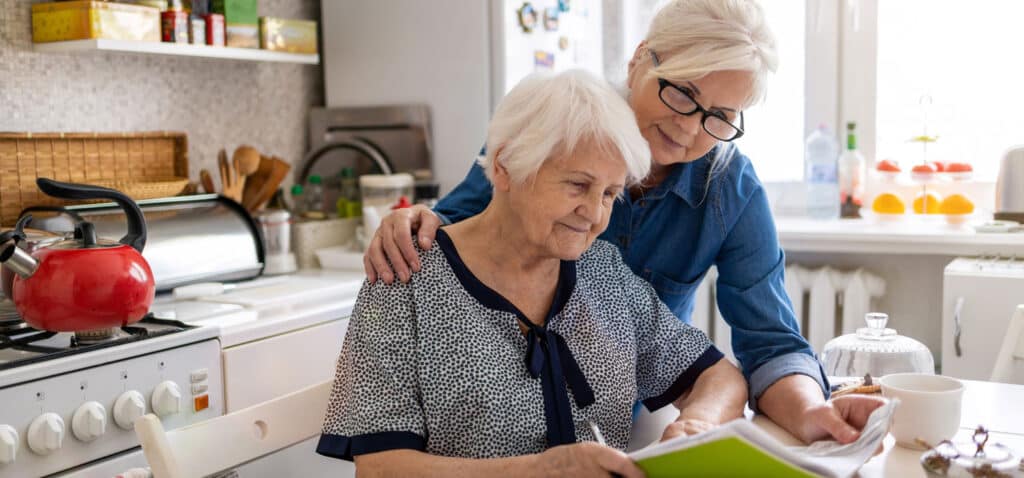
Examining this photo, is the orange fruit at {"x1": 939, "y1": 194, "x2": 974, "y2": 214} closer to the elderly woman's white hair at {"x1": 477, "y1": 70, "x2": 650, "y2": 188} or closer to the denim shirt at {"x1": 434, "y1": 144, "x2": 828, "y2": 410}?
the denim shirt at {"x1": 434, "y1": 144, "x2": 828, "y2": 410}

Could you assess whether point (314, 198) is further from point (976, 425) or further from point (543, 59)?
point (976, 425)

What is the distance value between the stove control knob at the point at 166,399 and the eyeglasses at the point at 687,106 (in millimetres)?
1115

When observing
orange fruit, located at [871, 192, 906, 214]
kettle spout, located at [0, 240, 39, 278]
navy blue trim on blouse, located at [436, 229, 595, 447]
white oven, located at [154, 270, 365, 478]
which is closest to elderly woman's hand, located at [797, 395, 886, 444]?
navy blue trim on blouse, located at [436, 229, 595, 447]

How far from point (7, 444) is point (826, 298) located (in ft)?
7.16

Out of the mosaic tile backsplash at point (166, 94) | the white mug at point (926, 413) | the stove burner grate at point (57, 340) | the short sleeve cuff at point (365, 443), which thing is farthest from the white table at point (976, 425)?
the mosaic tile backsplash at point (166, 94)

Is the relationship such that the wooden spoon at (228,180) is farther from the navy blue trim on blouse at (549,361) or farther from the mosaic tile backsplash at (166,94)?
the navy blue trim on blouse at (549,361)

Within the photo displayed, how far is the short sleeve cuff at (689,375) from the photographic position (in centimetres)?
144

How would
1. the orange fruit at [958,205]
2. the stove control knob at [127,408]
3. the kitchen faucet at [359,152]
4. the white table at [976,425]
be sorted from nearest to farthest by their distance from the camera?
the white table at [976,425], the stove control knob at [127,408], the orange fruit at [958,205], the kitchen faucet at [359,152]

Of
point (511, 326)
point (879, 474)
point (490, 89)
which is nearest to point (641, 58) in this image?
point (511, 326)

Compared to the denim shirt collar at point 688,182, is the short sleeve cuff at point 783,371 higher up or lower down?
lower down

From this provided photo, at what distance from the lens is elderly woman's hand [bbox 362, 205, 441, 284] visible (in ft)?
4.33

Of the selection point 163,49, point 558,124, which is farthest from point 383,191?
point 558,124

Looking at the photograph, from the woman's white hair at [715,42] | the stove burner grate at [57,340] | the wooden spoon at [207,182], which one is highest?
the woman's white hair at [715,42]

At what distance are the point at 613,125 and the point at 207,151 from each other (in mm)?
1846
